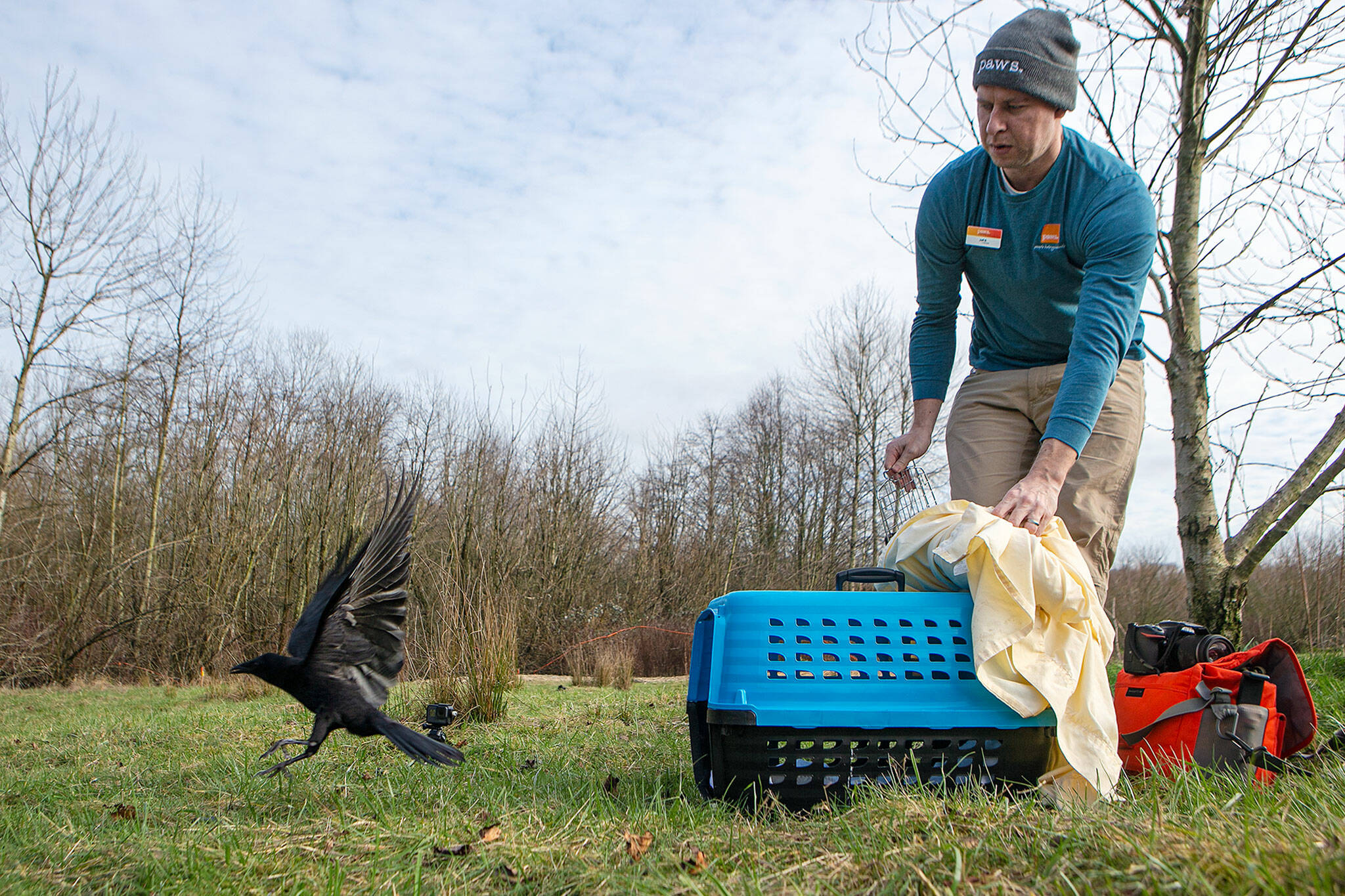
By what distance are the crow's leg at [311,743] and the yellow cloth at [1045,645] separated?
2.19 metres

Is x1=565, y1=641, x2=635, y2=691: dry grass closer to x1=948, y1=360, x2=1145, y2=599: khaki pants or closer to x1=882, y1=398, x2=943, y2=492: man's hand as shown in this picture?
x1=882, y1=398, x2=943, y2=492: man's hand

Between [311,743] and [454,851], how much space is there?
5.29ft

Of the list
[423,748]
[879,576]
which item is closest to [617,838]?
[879,576]

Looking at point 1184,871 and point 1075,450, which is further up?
point 1075,450

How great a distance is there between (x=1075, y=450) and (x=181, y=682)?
14.8 metres

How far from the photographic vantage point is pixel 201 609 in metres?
14.2

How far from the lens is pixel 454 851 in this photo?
1.56 meters

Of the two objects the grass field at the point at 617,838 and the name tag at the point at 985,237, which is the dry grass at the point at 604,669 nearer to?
the grass field at the point at 617,838

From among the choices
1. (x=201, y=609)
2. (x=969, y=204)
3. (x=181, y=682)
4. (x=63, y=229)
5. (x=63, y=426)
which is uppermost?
(x=63, y=229)

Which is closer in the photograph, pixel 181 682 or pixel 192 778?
pixel 192 778

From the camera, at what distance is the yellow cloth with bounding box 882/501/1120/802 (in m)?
1.80

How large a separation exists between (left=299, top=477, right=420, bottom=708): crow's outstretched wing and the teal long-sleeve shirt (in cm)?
205

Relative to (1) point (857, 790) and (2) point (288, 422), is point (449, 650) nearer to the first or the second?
(1) point (857, 790)

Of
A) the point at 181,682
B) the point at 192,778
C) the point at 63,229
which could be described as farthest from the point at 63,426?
the point at 192,778
